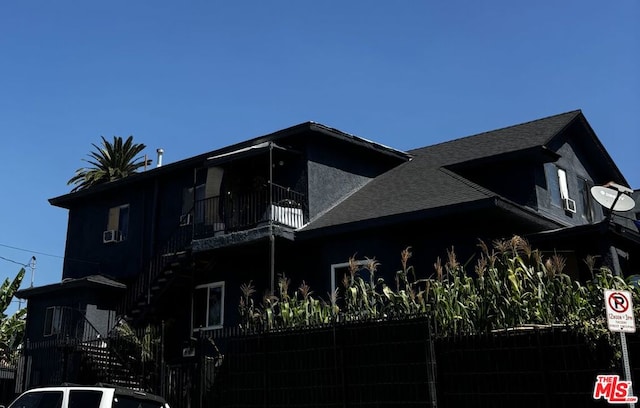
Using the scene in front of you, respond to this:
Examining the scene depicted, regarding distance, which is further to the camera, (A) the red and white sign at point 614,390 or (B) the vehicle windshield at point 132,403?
(B) the vehicle windshield at point 132,403

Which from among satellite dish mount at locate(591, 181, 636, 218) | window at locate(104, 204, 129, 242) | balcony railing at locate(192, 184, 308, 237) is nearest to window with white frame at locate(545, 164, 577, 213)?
satellite dish mount at locate(591, 181, 636, 218)

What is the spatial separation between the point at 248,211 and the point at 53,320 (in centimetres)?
1006

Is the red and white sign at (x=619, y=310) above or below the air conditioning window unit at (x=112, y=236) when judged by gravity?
below

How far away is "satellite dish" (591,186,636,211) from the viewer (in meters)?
16.3

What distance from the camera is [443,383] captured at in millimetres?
11570

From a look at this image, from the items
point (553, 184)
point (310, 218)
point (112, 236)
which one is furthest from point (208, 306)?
point (553, 184)

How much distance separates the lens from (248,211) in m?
21.0

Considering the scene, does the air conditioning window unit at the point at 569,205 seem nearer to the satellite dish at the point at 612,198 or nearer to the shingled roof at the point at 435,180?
the shingled roof at the point at 435,180

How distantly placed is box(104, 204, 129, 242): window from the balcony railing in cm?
488

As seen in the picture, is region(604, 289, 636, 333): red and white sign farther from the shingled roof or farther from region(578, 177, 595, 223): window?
Result: region(578, 177, 595, 223): window

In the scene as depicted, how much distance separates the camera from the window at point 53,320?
82.8 feet

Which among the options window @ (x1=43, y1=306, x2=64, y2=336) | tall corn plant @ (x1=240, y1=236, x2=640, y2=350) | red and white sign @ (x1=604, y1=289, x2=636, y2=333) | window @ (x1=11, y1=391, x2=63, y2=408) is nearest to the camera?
red and white sign @ (x1=604, y1=289, x2=636, y2=333)

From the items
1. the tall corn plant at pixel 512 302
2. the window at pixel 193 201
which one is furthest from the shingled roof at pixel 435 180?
the tall corn plant at pixel 512 302

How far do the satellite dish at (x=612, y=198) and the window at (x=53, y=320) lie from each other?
19052mm
